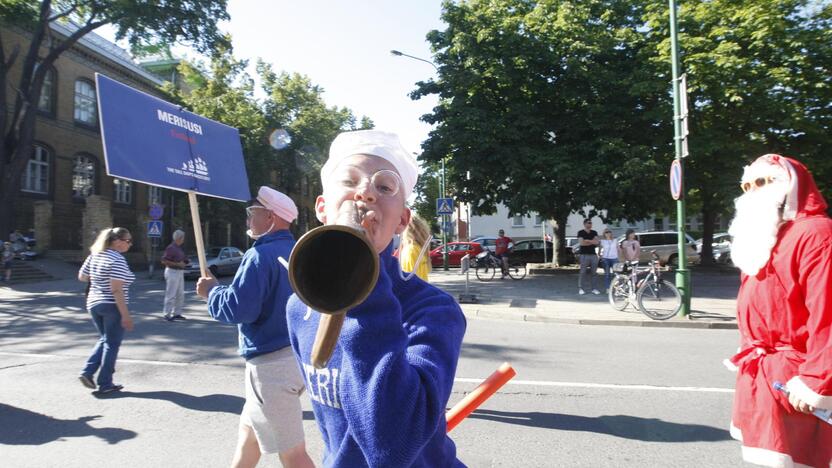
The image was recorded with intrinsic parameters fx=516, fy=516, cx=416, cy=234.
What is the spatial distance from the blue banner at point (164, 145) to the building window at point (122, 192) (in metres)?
32.0

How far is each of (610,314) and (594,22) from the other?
1237 centimetres

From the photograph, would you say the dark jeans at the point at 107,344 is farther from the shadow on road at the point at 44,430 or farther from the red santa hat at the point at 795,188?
the red santa hat at the point at 795,188

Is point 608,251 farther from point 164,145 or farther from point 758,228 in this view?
point 164,145

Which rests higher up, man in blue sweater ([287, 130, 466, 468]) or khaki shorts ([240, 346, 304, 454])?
man in blue sweater ([287, 130, 466, 468])

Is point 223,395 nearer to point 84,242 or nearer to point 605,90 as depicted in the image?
point 605,90

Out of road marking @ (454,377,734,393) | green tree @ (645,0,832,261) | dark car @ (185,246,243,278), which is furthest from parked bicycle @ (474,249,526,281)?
road marking @ (454,377,734,393)

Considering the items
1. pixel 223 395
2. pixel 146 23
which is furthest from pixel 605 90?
pixel 146 23

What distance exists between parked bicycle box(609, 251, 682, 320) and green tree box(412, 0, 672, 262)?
566 cm

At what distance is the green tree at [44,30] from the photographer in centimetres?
1956

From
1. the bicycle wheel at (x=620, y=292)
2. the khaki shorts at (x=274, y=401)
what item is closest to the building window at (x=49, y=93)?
the bicycle wheel at (x=620, y=292)

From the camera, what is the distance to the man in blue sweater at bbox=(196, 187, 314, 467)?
261cm

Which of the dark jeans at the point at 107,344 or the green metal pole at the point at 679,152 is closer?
the dark jeans at the point at 107,344

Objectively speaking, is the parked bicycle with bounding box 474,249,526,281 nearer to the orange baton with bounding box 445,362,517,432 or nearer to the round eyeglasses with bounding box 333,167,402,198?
the orange baton with bounding box 445,362,517,432

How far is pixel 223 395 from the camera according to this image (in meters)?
5.31
